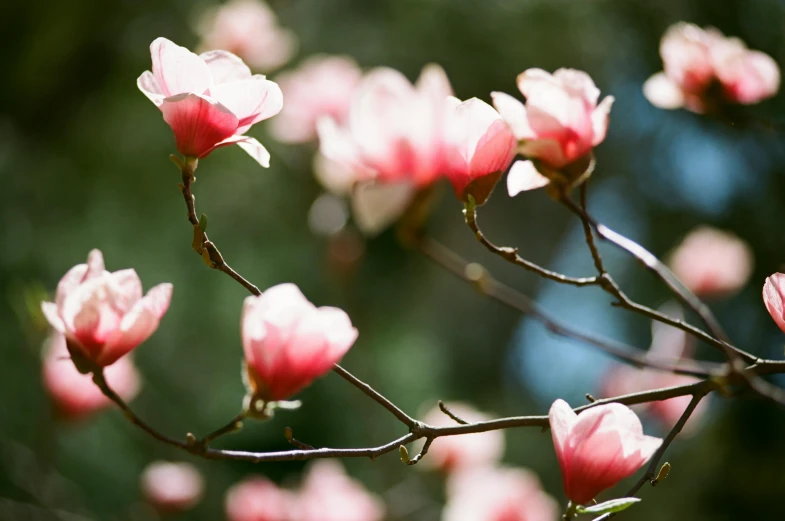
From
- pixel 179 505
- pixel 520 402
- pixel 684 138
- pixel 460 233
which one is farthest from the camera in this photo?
pixel 460 233

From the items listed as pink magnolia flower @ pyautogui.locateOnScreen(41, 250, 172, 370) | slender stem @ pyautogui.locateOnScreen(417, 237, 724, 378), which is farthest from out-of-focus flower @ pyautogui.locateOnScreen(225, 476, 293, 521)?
pink magnolia flower @ pyautogui.locateOnScreen(41, 250, 172, 370)

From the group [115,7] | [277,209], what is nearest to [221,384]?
[277,209]

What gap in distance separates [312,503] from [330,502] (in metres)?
0.03

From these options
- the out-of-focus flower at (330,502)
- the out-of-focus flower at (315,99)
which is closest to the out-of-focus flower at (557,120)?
the out-of-focus flower at (330,502)

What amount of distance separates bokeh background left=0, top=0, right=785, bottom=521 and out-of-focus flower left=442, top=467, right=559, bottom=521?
1.27 feet

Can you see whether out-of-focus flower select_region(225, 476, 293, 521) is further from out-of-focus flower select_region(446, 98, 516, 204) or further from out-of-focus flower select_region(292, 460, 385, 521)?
out-of-focus flower select_region(446, 98, 516, 204)

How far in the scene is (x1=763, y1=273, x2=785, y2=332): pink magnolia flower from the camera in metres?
0.40

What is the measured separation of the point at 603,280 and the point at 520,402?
1.66m

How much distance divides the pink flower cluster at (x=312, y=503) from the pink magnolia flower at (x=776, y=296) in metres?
0.65

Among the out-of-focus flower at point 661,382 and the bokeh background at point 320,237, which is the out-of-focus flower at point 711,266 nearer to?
the out-of-focus flower at point 661,382

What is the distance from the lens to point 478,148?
479 mm

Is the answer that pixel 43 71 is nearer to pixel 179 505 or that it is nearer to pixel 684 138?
pixel 179 505

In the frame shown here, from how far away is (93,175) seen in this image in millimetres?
1820

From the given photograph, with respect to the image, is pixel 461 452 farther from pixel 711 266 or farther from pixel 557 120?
pixel 557 120
